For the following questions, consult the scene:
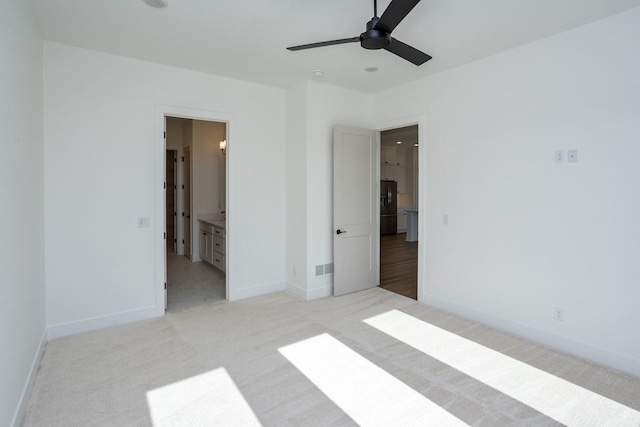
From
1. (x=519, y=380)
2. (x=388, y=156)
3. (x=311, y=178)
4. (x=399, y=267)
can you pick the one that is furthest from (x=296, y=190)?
(x=388, y=156)

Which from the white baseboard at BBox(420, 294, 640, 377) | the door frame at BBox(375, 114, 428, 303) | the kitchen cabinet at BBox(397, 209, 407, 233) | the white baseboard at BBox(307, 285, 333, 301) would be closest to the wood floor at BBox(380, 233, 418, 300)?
the door frame at BBox(375, 114, 428, 303)

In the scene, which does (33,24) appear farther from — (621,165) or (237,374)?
(621,165)

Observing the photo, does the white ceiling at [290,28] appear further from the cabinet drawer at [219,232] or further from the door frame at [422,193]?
the cabinet drawer at [219,232]

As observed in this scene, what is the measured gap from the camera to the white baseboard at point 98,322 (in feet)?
10.5

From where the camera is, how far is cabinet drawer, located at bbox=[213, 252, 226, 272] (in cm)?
548

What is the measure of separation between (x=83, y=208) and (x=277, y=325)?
7.17 ft

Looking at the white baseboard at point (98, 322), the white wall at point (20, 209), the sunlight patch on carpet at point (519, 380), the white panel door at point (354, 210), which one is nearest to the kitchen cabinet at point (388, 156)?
the white panel door at point (354, 210)

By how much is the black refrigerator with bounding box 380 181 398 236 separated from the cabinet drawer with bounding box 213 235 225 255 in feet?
16.9

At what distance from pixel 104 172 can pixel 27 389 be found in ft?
6.40

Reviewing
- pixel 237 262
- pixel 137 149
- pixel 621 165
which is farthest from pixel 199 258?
pixel 621 165

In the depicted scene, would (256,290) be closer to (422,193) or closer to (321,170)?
(321,170)

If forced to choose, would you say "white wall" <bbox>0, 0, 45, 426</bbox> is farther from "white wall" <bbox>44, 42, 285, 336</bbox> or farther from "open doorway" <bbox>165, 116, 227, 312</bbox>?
"open doorway" <bbox>165, 116, 227, 312</bbox>

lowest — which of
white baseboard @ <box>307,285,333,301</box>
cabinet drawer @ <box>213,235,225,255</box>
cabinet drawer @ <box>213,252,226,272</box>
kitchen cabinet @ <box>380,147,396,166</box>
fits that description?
white baseboard @ <box>307,285,333,301</box>

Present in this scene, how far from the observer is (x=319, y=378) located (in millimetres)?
2502
